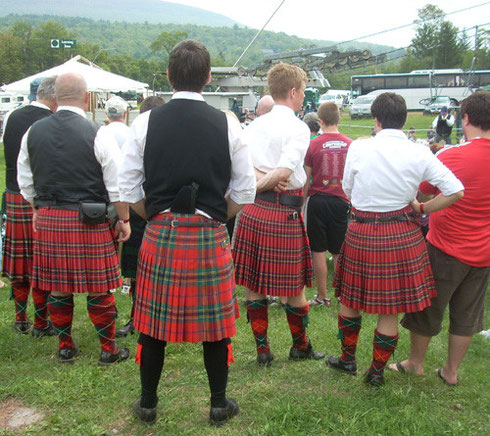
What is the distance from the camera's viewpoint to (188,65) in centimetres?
218

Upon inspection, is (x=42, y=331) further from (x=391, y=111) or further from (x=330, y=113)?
(x=330, y=113)

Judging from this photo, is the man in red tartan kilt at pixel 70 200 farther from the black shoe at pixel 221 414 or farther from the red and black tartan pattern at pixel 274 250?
the black shoe at pixel 221 414

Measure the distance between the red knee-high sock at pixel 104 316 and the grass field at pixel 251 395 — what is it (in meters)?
0.16

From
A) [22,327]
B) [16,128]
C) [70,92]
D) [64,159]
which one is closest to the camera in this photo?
[64,159]

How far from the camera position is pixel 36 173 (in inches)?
114

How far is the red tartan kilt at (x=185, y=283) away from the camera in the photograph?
2205 mm

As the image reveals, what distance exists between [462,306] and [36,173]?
2789 millimetres

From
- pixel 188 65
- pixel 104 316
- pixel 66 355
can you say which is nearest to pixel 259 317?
pixel 104 316

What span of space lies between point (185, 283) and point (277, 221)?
3.01 ft

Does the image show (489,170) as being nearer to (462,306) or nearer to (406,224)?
(406,224)

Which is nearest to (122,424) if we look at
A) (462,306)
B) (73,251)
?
(73,251)

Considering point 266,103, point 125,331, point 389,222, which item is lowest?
point 125,331

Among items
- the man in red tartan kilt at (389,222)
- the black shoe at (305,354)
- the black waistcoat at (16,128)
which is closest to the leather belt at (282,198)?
the man in red tartan kilt at (389,222)

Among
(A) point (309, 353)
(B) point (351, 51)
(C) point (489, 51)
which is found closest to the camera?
(A) point (309, 353)
